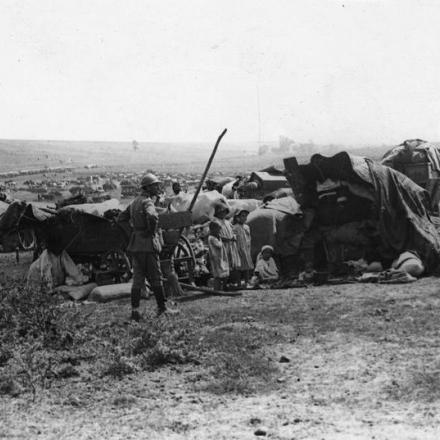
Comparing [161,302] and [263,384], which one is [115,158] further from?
[263,384]

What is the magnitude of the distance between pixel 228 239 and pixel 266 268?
1597mm

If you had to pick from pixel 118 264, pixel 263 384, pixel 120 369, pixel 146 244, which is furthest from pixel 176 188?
pixel 263 384

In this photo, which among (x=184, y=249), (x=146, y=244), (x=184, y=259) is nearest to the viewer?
(x=146, y=244)

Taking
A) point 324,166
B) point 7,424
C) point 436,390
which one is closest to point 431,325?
point 436,390

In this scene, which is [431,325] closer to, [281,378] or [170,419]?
[281,378]

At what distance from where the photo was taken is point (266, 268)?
11320 mm

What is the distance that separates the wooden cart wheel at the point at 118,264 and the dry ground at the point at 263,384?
3.07 m

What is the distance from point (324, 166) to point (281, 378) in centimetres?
687

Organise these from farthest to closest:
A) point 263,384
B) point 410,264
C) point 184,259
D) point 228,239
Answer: point 184,259
point 410,264
point 228,239
point 263,384

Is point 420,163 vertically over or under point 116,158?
over

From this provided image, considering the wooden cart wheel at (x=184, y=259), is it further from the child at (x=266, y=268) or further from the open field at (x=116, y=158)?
the open field at (x=116, y=158)

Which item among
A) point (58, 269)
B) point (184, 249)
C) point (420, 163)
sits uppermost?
point (420, 163)

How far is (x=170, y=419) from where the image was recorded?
15.0ft

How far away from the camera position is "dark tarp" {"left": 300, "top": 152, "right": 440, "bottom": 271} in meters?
10.7
